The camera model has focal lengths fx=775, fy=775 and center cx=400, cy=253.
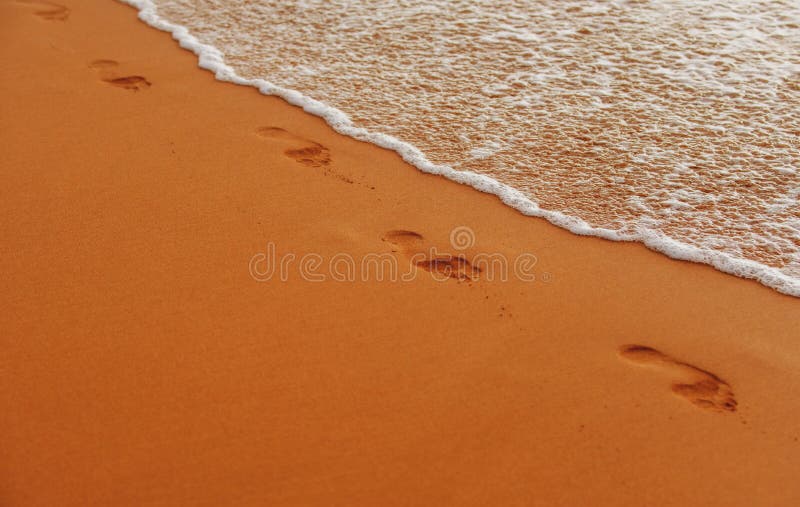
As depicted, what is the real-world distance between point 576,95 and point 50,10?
3.65 m

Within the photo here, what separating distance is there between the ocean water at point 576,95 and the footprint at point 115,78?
45cm

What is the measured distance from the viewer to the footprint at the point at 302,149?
3.71 meters

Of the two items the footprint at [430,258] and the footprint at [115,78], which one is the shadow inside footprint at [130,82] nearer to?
the footprint at [115,78]

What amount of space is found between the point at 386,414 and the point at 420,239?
97 centimetres

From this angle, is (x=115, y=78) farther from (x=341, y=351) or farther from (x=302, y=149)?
(x=341, y=351)

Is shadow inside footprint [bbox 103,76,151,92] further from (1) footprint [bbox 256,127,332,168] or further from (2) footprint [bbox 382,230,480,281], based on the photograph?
(2) footprint [bbox 382,230,480,281]

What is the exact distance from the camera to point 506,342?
2695mm

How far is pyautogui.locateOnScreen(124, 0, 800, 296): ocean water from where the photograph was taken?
11.3ft

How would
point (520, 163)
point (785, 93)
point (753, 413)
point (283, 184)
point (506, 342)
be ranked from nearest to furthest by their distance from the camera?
1. point (753, 413)
2. point (506, 342)
3. point (283, 184)
4. point (520, 163)
5. point (785, 93)

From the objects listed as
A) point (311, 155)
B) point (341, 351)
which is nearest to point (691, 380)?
point (341, 351)

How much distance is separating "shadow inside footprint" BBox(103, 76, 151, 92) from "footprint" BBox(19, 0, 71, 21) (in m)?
1.20

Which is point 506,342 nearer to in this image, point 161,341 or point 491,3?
point 161,341

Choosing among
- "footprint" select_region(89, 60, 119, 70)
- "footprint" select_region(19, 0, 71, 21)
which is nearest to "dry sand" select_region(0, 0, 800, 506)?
"footprint" select_region(89, 60, 119, 70)

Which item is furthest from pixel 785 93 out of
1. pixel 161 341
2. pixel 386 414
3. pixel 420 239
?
pixel 161 341
